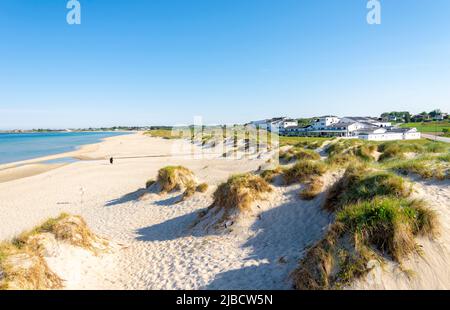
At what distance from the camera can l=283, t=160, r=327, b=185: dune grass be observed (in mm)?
12344

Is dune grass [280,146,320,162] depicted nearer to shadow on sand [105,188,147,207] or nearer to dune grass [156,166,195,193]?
dune grass [156,166,195,193]

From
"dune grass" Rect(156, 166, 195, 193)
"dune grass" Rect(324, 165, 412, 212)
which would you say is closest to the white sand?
"dune grass" Rect(324, 165, 412, 212)

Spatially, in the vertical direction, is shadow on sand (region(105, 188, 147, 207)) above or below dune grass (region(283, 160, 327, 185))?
below

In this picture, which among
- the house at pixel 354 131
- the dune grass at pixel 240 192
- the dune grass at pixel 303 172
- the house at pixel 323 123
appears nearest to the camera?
the dune grass at pixel 240 192

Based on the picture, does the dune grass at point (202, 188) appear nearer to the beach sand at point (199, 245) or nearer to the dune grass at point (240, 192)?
the beach sand at point (199, 245)

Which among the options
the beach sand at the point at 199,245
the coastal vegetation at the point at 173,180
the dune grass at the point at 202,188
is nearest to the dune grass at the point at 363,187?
the beach sand at the point at 199,245

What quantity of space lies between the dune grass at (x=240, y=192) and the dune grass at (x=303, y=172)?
147 cm

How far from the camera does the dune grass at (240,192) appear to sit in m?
10.8

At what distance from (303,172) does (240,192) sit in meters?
3.70

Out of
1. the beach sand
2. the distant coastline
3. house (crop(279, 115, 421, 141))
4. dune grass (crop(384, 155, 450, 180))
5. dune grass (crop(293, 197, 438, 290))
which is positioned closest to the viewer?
dune grass (crop(293, 197, 438, 290))

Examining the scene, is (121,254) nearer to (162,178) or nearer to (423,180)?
(162,178)

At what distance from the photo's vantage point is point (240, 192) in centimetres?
1104

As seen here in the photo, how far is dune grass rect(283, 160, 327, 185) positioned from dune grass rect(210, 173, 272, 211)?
1471mm
